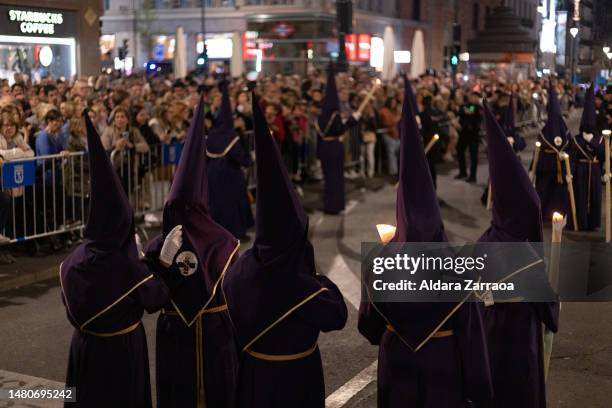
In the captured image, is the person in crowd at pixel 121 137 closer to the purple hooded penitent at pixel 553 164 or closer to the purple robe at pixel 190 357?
the purple hooded penitent at pixel 553 164

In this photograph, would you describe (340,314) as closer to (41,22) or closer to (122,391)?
(122,391)

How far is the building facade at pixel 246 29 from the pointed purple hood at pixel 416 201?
49.8 metres

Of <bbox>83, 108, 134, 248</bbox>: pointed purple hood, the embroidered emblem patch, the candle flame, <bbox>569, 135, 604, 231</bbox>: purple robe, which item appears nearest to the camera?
the candle flame

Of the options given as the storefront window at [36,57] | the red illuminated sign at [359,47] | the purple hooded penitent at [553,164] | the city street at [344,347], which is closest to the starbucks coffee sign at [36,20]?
the storefront window at [36,57]

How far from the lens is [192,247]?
5508 mm

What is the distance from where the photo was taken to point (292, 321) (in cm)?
486

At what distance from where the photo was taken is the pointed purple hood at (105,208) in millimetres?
5184

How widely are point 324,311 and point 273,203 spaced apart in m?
0.60

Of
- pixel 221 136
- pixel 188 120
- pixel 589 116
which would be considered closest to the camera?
pixel 221 136

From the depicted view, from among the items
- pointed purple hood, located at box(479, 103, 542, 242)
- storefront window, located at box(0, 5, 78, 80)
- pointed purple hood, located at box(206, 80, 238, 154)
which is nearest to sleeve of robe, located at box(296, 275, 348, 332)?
pointed purple hood, located at box(479, 103, 542, 242)

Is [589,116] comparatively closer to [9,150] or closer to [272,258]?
[9,150]

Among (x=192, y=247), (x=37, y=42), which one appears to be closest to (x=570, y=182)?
(x=192, y=247)

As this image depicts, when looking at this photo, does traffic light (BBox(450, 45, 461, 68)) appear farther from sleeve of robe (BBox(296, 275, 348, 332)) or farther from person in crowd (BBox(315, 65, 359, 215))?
sleeve of robe (BBox(296, 275, 348, 332))

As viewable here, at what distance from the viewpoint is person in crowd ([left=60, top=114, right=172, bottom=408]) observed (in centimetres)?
A: 521
